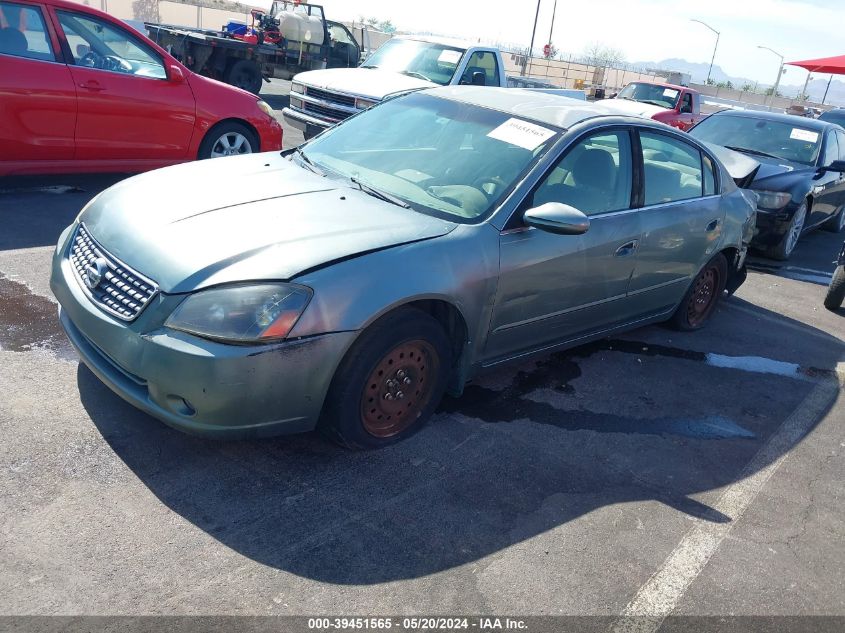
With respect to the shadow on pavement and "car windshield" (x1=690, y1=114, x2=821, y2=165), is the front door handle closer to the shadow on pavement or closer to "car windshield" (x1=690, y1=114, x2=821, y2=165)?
the shadow on pavement

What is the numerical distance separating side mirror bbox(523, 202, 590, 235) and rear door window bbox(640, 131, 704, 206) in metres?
1.17

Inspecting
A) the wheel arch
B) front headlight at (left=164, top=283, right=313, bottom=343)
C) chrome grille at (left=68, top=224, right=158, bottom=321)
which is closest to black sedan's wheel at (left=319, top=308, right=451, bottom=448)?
front headlight at (left=164, top=283, right=313, bottom=343)

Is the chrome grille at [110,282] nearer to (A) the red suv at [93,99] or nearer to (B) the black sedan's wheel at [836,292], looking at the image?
(A) the red suv at [93,99]

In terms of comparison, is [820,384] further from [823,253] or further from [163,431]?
[823,253]

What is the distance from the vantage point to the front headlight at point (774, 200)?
8383 mm

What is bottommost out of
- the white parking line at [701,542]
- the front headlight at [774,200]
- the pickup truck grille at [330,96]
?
the white parking line at [701,542]

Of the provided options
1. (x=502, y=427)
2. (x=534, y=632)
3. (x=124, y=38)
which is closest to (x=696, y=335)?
(x=502, y=427)

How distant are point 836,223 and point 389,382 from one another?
982cm

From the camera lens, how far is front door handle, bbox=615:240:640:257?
4555 mm

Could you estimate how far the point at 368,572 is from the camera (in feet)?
9.32

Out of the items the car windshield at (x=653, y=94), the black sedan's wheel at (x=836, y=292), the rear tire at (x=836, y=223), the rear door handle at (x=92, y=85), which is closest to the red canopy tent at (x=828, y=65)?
the car windshield at (x=653, y=94)

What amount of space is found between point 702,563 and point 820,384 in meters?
2.75

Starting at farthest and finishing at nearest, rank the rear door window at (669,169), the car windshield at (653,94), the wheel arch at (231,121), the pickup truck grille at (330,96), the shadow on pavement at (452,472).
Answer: the car windshield at (653,94) → the pickup truck grille at (330,96) → the wheel arch at (231,121) → the rear door window at (669,169) → the shadow on pavement at (452,472)

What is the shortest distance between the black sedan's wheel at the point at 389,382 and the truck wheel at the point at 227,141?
15.6 feet
